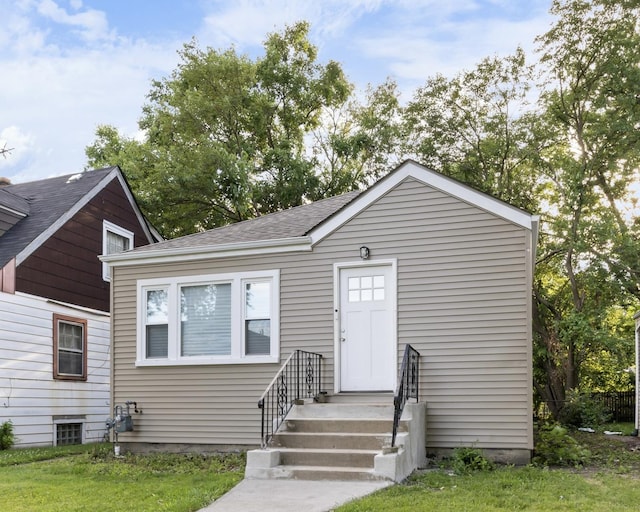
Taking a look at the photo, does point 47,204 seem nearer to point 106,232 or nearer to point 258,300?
point 106,232

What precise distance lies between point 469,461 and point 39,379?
28.8ft

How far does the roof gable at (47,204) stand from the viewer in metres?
14.0

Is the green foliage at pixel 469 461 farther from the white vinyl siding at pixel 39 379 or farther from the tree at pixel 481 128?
the tree at pixel 481 128

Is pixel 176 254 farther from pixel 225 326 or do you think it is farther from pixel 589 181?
pixel 589 181

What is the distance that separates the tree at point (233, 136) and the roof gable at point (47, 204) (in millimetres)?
4569

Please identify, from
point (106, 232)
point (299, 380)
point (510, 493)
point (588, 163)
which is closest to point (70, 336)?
point (106, 232)

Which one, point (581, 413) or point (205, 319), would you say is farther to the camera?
point (581, 413)

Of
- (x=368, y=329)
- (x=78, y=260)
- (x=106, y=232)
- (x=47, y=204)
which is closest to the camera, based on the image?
(x=368, y=329)

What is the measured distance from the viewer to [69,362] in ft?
48.1

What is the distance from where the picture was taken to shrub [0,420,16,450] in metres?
12.4

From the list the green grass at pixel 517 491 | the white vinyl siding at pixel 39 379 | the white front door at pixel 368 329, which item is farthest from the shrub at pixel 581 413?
the white vinyl siding at pixel 39 379

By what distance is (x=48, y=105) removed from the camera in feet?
64.8

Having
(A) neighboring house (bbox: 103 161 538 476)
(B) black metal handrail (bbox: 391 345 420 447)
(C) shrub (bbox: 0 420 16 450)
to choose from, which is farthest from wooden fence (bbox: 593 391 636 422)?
(C) shrub (bbox: 0 420 16 450)

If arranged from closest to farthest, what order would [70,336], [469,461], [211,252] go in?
[469,461] → [211,252] → [70,336]
